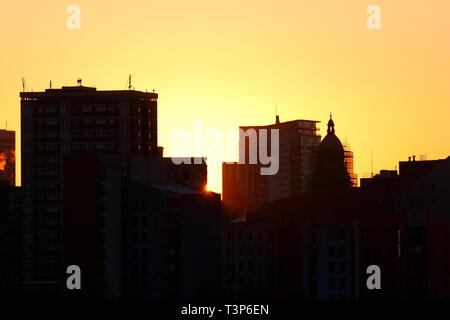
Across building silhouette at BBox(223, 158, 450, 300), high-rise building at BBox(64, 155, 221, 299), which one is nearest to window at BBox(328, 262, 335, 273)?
building silhouette at BBox(223, 158, 450, 300)

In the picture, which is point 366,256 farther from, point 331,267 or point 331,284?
point 331,284

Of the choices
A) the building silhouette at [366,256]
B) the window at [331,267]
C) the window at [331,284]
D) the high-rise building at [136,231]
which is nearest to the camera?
the high-rise building at [136,231]

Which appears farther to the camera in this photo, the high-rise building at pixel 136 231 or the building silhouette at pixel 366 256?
the building silhouette at pixel 366 256

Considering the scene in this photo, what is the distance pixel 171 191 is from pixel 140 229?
4.28m

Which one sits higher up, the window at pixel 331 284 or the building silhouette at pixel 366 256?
the building silhouette at pixel 366 256

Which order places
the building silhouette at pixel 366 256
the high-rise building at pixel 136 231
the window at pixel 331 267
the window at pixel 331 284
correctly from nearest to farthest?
the high-rise building at pixel 136 231
the building silhouette at pixel 366 256
the window at pixel 331 284
the window at pixel 331 267

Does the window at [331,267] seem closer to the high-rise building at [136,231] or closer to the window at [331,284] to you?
the window at [331,284]

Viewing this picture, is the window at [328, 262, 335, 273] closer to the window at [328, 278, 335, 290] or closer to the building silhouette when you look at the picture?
the building silhouette

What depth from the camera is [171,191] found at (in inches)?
7062

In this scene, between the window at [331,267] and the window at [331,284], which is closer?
the window at [331,284]

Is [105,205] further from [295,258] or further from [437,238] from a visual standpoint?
[437,238]

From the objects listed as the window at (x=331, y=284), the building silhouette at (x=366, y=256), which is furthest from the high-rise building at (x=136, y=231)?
the window at (x=331, y=284)

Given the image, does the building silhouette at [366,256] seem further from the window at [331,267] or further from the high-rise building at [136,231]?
the high-rise building at [136,231]
